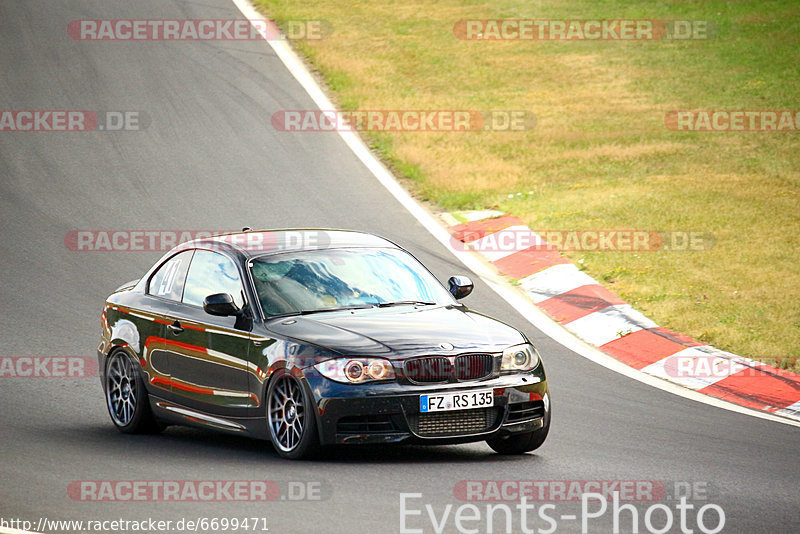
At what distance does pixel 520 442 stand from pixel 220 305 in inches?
91.0

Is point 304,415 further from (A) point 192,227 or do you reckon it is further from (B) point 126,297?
(A) point 192,227

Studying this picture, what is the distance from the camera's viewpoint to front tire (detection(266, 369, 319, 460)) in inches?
314

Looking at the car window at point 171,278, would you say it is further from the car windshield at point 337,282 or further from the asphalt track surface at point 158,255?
the asphalt track surface at point 158,255

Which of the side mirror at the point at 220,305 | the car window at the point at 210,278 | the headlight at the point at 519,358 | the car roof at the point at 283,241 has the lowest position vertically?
the headlight at the point at 519,358

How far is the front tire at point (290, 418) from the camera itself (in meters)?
7.97

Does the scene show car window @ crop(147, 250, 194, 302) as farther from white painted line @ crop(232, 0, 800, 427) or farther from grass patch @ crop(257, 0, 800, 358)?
grass patch @ crop(257, 0, 800, 358)

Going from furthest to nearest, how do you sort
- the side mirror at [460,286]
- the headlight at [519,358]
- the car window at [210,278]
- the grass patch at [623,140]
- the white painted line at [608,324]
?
the grass patch at [623,140] < the white painted line at [608,324] < the side mirror at [460,286] < the car window at [210,278] < the headlight at [519,358]

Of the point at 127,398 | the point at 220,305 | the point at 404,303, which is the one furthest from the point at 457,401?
the point at 127,398

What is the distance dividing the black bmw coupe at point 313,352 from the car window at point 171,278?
1 cm

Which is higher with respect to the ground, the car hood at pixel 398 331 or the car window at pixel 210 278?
the car window at pixel 210 278

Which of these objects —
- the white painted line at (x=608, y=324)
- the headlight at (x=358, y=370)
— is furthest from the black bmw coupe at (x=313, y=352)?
the white painted line at (x=608, y=324)

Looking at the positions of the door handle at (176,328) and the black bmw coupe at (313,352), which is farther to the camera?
the door handle at (176,328)

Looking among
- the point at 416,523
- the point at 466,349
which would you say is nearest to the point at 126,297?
the point at 466,349

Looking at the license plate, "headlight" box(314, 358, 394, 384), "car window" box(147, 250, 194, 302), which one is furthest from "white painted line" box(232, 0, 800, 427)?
"car window" box(147, 250, 194, 302)
